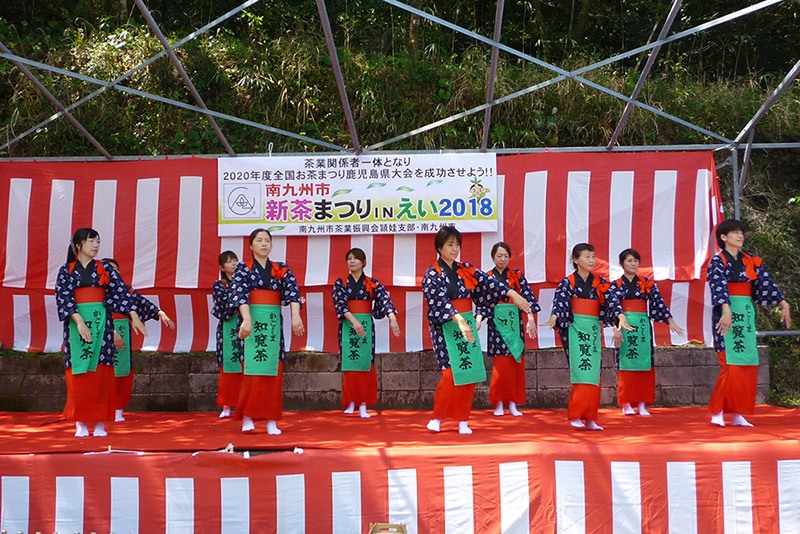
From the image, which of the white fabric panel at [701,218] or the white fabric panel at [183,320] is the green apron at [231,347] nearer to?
the white fabric panel at [183,320]

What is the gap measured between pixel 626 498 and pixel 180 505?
2516 mm

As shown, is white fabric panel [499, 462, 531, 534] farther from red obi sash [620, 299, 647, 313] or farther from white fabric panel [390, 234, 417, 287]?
white fabric panel [390, 234, 417, 287]

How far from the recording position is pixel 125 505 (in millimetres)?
4371

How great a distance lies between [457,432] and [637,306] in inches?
93.0

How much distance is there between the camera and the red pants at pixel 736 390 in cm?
596

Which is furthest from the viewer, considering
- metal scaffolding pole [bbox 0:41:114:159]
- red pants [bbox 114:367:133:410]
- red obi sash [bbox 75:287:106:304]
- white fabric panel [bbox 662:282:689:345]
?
white fabric panel [bbox 662:282:689:345]

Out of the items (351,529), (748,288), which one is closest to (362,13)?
(748,288)

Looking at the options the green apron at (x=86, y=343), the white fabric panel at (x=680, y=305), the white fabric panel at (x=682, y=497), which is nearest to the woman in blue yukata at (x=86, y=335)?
the green apron at (x=86, y=343)

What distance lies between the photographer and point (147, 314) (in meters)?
6.94

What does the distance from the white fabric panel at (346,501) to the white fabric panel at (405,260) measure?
3518mm

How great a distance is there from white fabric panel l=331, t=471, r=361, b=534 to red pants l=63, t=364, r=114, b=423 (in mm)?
2309

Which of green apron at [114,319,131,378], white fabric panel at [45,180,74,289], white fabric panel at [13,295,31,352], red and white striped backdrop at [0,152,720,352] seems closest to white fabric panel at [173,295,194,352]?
red and white striped backdrop at [0,152,720,352]

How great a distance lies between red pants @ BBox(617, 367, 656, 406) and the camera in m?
6.98

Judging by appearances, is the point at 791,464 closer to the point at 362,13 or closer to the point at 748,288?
the point at 748,288
